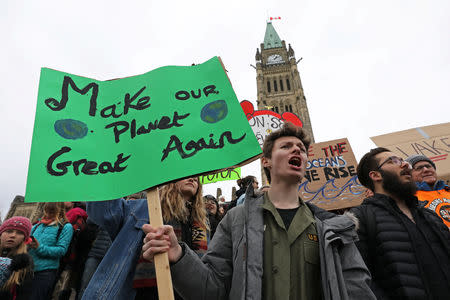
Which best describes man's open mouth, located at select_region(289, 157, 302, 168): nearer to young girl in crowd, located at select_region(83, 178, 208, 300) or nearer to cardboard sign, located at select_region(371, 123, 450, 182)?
young girl in crowd, located at select_region(83, 178, 208, 300)

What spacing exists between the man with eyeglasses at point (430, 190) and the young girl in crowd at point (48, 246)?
3.63 m

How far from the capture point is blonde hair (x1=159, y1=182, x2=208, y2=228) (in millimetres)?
1831

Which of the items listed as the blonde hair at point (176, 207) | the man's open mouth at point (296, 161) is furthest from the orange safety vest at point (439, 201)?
the blonde hair at point (176, 207)

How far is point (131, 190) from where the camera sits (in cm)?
116

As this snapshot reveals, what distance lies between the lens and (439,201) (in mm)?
2475

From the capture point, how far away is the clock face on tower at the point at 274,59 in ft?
132

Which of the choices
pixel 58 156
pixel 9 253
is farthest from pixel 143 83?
pixel 9 253

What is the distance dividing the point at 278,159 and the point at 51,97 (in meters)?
1.31

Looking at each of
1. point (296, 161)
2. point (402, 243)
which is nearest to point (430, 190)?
point (402, 243)

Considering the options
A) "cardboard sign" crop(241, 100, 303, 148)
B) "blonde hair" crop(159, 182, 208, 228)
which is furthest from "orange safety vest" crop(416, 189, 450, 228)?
"cardboard sign" crop(241, 100, 303, 148)

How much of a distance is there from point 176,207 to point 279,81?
38.4 metres

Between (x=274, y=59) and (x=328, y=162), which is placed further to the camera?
(x=274, y=59)

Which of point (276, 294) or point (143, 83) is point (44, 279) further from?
point (276, 294)

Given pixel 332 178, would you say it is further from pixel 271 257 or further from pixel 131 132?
pixel 131 132
